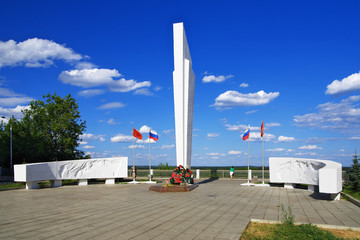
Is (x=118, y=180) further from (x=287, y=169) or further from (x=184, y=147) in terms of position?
(x=287, y=169)

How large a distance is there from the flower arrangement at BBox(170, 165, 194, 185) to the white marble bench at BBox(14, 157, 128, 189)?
5919mm

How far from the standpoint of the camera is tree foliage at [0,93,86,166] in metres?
32.8

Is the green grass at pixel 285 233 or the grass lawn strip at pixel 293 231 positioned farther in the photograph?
the grass lawn strip at pixel 293 231

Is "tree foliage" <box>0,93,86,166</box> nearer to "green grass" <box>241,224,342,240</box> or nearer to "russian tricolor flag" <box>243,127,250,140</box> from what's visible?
"russian tricolor flag" <box>243,127,250,140</box>

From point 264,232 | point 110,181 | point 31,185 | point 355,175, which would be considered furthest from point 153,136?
point 264,232

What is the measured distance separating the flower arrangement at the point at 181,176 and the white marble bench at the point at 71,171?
592cm

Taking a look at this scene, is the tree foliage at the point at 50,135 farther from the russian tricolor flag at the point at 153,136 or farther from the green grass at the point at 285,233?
the green grass at the point at 285,233

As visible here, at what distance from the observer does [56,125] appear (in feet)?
106

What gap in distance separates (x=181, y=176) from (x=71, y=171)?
822cm

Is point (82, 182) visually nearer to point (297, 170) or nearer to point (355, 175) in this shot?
point (297, 170)

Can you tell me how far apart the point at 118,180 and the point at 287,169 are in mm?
12793

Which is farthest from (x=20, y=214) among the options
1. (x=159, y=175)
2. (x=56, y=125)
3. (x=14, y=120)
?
(x=14, y=120)

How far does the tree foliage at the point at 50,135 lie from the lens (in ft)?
108

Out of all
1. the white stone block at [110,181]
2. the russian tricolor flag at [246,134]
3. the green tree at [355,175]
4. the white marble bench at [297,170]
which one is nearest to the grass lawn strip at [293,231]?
the white marble bench at [297,170]
